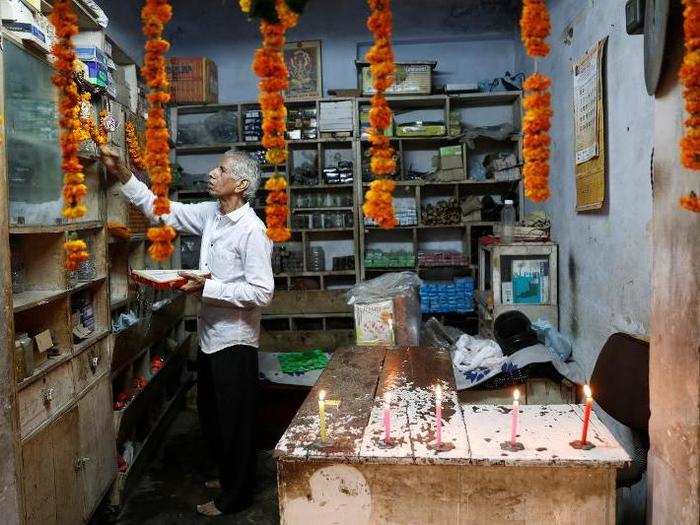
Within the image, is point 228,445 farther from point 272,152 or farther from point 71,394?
point 272,152

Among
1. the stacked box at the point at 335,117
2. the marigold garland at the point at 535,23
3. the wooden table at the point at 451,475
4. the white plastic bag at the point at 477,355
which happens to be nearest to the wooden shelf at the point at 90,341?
the wooden table at the point at 451,475

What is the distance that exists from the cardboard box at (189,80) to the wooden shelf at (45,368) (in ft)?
13.0

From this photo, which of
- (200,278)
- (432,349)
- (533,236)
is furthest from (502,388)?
(200,278)

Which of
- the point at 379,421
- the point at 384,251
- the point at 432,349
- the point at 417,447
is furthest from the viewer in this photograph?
the point at 384,251

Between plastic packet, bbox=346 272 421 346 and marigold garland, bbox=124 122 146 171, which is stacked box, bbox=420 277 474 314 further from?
marigold garland, bbox=124 122 146 171

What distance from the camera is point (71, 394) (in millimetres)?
2877

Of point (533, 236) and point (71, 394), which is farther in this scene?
point (533, 236)

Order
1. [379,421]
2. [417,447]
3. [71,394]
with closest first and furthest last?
[417,447]
[379,421]
[71,394]

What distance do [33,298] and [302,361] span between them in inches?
98.7

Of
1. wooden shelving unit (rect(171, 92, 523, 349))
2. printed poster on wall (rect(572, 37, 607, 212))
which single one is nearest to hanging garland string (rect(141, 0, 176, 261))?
printed poster on wall (rect(572, 37, 607, 212))

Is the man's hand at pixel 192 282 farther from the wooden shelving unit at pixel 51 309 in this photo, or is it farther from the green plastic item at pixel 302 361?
the green plastic item at pixel 302 361

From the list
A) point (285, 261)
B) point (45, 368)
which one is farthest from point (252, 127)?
point (45, 368)

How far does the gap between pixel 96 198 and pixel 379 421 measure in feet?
7.03

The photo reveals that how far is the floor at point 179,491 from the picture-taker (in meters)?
3.34
